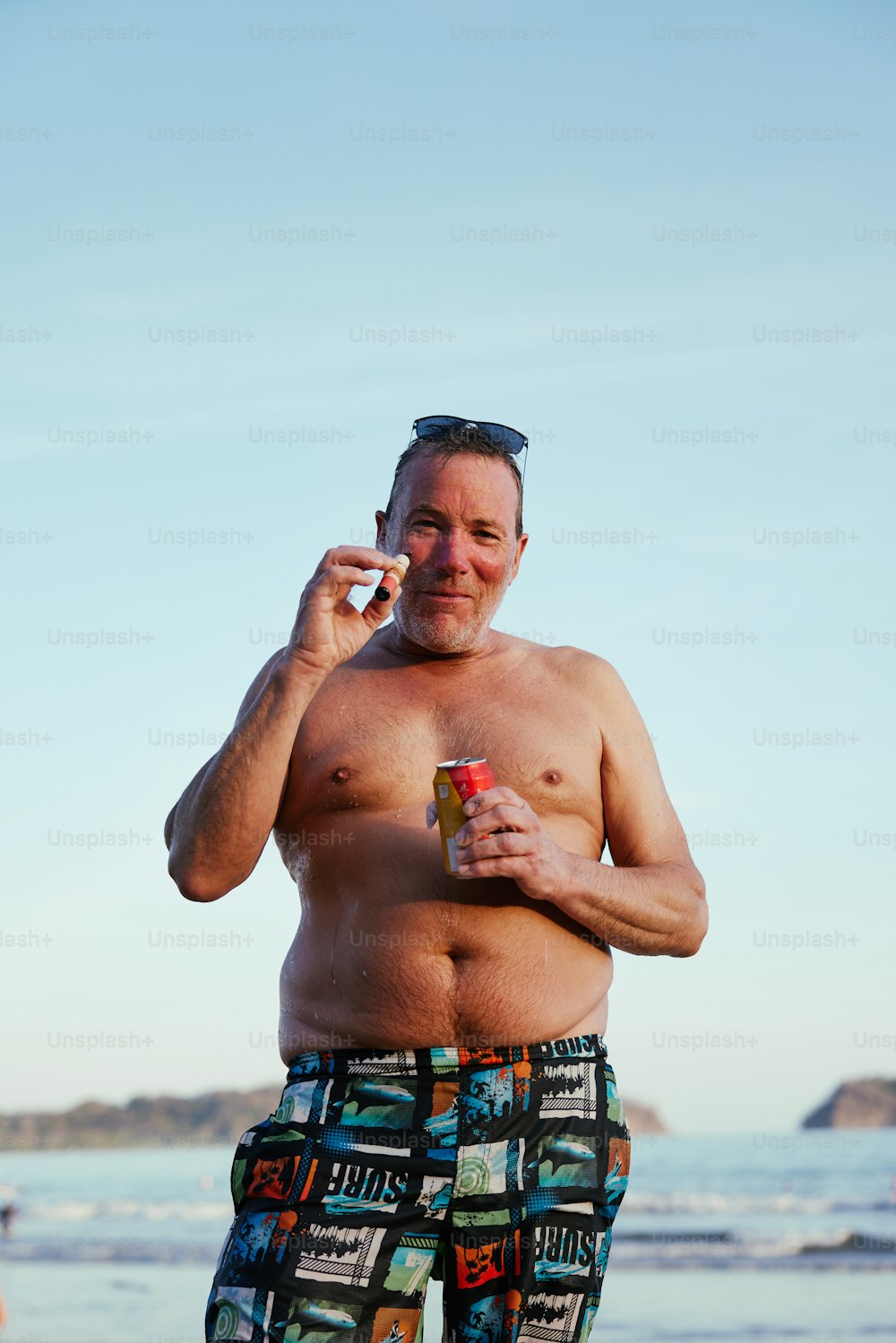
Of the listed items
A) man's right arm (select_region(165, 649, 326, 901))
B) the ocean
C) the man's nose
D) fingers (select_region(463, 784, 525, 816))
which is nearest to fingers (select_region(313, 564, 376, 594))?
man's right arm (select_region(165, 649, 326, 901))

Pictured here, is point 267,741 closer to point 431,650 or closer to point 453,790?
point 453,790

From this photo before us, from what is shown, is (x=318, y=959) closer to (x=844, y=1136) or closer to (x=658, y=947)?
(x=658, y=947)

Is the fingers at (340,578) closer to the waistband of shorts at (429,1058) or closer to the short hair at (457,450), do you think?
the short hair at (457,450)

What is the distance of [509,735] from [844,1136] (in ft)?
138

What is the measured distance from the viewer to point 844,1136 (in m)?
41.3

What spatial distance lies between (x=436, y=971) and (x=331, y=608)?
2.64 ft

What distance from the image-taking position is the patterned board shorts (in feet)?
8.99

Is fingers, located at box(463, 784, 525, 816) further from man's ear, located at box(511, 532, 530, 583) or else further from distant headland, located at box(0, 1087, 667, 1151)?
distant headland, located at box(0, 1087, 667, 1151)

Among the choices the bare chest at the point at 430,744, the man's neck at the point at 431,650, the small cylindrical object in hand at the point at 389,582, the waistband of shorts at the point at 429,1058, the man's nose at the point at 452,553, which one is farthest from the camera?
the man's neck at the point at 431,650

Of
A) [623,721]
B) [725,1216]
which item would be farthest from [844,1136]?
[623,721]

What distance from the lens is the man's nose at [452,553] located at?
3.25 metres

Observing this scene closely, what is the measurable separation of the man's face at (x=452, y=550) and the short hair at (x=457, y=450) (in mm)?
25

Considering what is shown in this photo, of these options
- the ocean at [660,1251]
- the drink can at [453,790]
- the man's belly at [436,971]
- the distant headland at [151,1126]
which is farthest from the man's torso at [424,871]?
the distant headland at [151,1126]

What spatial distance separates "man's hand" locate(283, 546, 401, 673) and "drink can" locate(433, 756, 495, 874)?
37 centimetres
